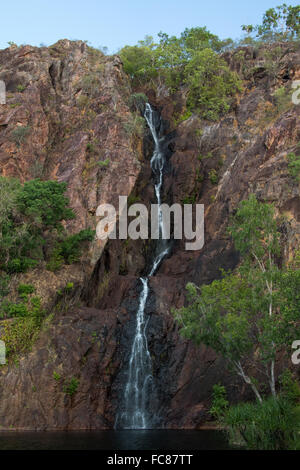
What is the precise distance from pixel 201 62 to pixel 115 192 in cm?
2386

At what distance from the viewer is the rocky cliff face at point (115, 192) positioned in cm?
3222

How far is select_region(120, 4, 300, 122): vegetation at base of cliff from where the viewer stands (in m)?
55.2

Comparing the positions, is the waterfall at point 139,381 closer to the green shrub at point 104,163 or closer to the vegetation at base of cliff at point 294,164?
the green shrub at point 104,163

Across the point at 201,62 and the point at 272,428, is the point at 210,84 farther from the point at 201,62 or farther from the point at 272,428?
the point at 272,428

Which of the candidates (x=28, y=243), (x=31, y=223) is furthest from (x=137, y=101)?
(x=28, y=243)

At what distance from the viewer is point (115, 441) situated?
23.7 m

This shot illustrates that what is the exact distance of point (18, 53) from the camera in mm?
56062

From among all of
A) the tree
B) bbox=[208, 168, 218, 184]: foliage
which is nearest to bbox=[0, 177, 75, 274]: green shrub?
bbox=[208, 168, 218, 184]: foliage

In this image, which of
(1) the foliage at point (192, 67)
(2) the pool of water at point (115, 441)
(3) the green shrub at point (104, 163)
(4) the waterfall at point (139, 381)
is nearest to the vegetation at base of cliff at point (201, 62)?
(1) the foliage at point (192, 67)

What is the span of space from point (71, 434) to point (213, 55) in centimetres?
4670

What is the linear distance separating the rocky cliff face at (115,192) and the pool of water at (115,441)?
12.8 ft

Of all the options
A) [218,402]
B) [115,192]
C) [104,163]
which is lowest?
[218,402]

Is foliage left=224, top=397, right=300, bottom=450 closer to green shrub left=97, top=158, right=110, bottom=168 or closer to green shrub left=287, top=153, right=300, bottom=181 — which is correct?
green shrub left=287, top=153, right=300, bottom=181

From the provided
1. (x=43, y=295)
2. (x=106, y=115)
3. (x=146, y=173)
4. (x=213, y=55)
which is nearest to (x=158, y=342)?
(x=43, y=295)
